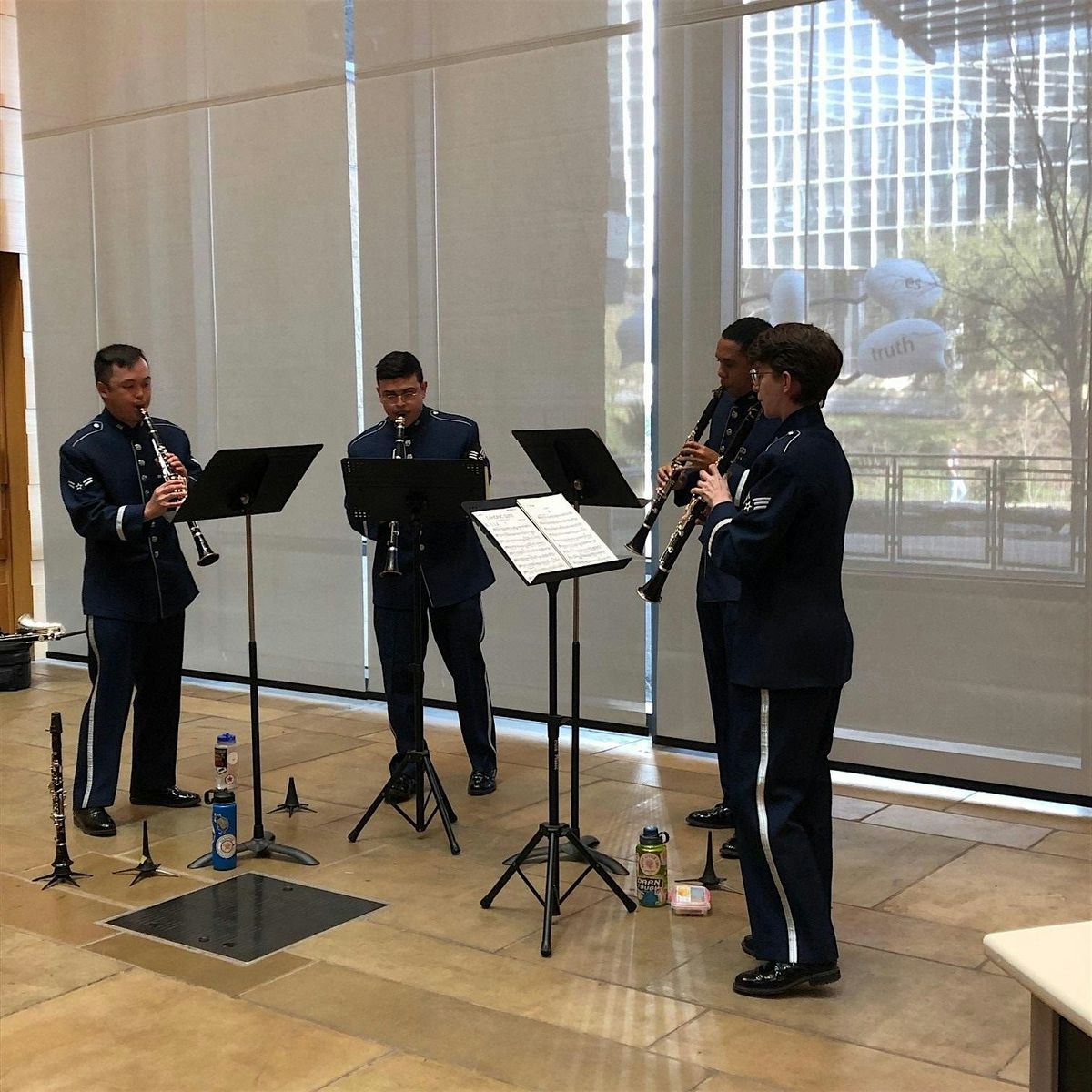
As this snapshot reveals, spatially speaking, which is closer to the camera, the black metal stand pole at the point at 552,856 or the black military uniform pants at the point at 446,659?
the black metal stand pole at the point at 552,856

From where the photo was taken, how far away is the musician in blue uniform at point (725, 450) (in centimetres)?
395

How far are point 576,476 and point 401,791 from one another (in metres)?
1.52

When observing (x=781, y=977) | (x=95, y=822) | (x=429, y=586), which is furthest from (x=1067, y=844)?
(x=95, y=822)

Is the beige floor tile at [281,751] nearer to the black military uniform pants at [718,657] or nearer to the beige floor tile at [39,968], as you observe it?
the beige floor tile at [39,968]

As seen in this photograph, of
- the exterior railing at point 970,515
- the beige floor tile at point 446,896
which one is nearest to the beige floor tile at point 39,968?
the beige floor tile at point 446,896

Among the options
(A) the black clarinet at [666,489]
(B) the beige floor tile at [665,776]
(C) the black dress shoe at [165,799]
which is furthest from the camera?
(B) the beige floor tile at [665,776]

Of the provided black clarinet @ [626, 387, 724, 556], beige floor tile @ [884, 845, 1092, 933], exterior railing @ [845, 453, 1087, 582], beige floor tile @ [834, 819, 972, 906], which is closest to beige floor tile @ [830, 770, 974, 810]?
beige floor tile @ [834, 819, 972, 906]

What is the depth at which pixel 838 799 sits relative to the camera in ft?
16.7

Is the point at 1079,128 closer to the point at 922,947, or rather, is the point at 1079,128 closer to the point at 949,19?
the point at 949,19

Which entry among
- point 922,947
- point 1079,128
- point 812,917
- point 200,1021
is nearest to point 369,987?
point 200,1021

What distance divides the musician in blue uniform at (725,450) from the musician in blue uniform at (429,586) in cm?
95

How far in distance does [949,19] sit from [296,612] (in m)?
4.29

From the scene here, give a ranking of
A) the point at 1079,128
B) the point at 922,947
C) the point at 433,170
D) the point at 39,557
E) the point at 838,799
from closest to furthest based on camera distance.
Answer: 1. the point at 922,947
2. the point at 1079,128
3. the point at 838,799
4. the point at 433,170
5. the point at 39,557

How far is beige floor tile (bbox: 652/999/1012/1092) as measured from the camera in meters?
2.85
